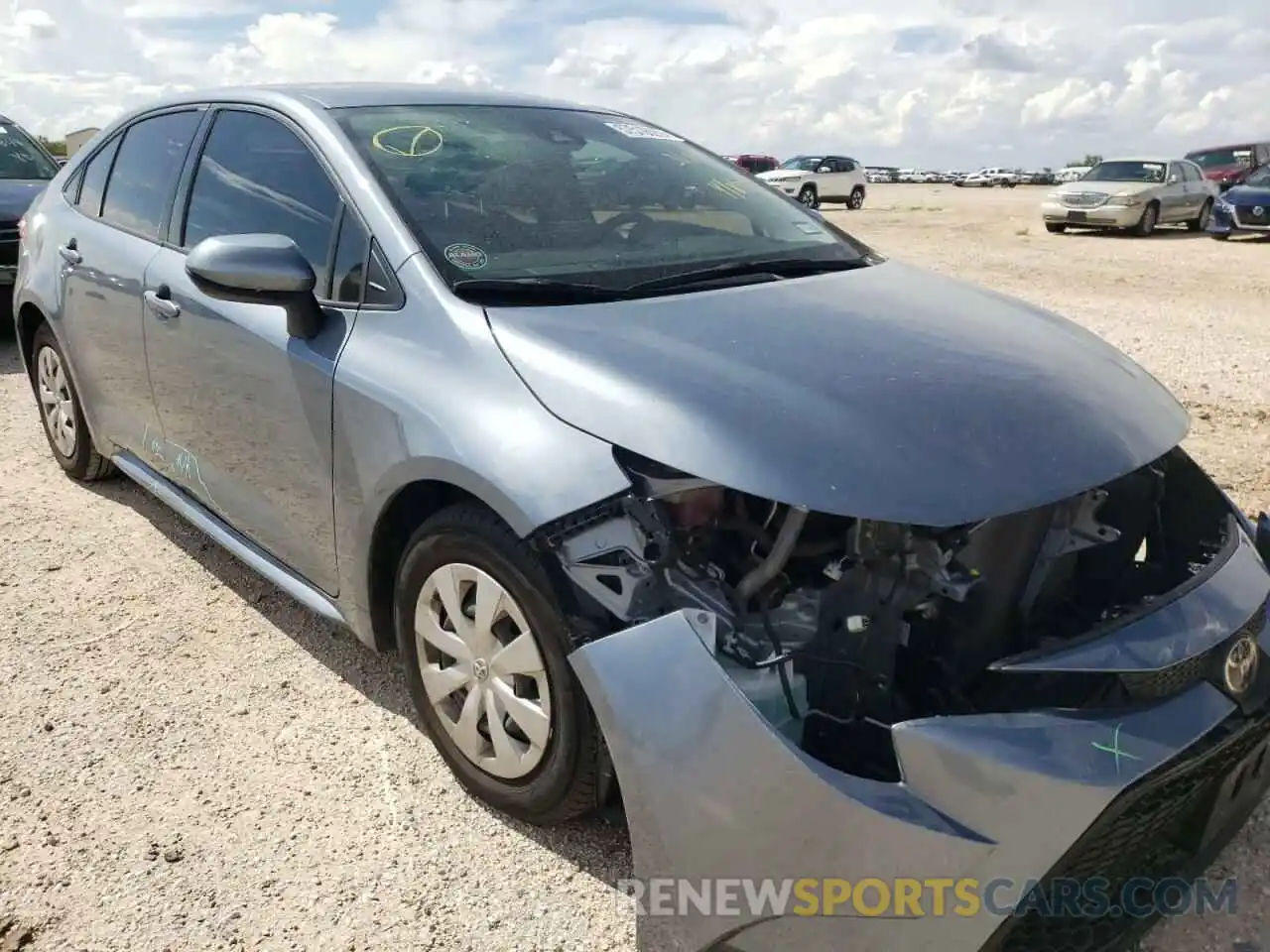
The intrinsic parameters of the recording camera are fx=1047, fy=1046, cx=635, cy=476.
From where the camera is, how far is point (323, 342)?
2.62m

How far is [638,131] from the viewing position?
351cm

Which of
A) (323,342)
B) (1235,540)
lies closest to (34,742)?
(323,342)

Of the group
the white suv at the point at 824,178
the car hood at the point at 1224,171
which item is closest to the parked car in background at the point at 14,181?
the white suv at the point at 824,178

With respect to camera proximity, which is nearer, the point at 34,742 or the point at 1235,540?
the point at 1235,540

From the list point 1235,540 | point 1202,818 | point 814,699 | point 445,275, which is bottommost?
point 1202,818

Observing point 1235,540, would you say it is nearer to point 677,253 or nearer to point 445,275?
point 677,253

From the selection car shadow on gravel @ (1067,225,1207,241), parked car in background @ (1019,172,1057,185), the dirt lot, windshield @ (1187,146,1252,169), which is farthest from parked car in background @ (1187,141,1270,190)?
parked car in background @ (1019,172,1057,185)

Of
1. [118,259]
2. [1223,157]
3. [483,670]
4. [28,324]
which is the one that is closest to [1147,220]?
[1223,157]

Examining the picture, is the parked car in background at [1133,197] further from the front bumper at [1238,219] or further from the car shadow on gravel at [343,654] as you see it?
the car shadow on gravel at [343,654]

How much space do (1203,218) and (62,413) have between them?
19940 mm

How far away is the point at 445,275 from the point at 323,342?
41 centimetres

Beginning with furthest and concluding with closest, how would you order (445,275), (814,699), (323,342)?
(323,342)
(445,275)
(814,699)

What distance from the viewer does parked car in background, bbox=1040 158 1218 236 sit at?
57.7 ft

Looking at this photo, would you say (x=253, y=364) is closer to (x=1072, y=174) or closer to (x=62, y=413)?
(x=62, y=413)
